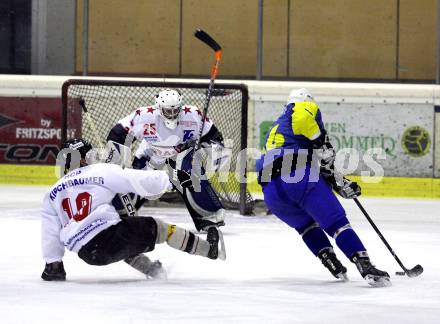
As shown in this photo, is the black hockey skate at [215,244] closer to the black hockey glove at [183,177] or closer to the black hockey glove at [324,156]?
the black hockey glove at [183,177]

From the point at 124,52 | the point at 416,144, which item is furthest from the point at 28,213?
the point at 124,52

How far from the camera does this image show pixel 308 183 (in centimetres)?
576

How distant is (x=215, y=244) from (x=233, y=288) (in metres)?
0.99

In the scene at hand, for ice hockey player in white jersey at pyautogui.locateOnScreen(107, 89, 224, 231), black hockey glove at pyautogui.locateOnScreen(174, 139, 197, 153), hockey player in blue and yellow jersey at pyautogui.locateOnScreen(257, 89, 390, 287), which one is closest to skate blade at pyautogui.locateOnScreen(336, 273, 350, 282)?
hockey player in blue and yellow jersey at pyautogui.locateOnScreen(257, 89, 390, 287)

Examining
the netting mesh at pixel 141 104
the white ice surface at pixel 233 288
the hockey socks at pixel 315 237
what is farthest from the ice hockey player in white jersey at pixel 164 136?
the hockey socks at pixel 315 237

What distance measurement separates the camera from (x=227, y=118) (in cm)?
1103

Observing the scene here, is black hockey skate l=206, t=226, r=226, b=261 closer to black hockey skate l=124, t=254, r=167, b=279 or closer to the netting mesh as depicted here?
black hockey skate l=124, t=254, r=167, b=279

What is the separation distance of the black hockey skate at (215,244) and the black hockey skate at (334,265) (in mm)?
631

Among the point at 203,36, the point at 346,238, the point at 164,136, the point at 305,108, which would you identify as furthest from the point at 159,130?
the point at 346,238

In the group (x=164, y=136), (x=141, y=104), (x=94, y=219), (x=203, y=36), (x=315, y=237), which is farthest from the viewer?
(x=141, y=104)

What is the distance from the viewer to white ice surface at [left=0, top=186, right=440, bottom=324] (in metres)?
4.56

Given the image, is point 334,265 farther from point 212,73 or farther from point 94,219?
point 212,73

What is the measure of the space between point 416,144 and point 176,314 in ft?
25.7

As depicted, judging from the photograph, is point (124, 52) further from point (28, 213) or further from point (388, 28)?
point (28, 213)
